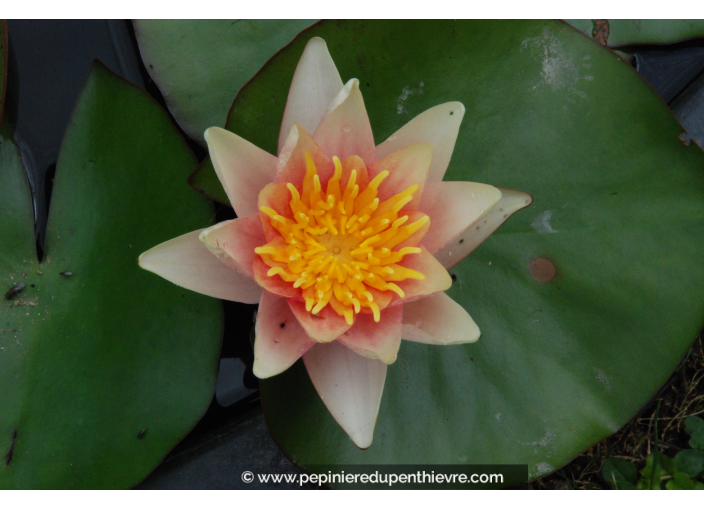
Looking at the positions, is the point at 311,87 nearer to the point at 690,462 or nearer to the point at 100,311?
the point at 100,311

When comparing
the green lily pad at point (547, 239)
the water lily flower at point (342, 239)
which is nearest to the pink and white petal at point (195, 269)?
the water lily flower at point (342, 239)

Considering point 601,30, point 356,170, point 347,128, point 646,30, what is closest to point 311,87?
point 347,128

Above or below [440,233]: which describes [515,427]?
below

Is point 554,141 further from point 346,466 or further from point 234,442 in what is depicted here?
point 234,442

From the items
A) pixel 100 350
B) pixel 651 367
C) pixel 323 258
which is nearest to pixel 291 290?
pixel 323 258

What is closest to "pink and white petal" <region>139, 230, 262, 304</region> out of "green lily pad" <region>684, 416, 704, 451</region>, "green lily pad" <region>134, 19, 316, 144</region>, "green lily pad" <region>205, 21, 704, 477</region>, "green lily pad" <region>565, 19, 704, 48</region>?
"green lily pad" <region>205, 21, 704, 477</region>

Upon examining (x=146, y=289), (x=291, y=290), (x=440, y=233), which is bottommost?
(x=146, y=289)
